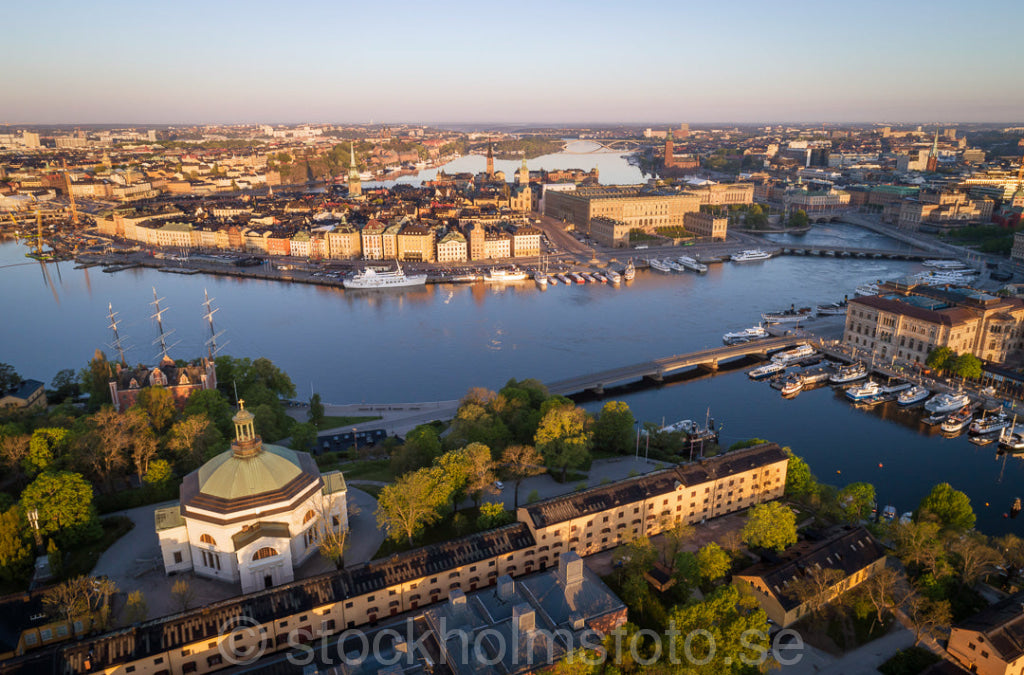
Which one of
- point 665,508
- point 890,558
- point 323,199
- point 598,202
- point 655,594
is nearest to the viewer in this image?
point 655,594

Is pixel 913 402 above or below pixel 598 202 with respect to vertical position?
below

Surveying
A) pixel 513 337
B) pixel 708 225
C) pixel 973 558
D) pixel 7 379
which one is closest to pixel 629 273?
pixel 513 337

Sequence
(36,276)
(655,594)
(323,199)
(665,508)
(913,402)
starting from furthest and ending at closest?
1. (323,199)
2. (36,276)
3. (913,402)
4. (665,508)
5. (655,594)

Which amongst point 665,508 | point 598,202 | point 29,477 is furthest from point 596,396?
point 598,202

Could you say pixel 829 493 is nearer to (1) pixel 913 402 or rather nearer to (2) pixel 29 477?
(1) pixel 913 402

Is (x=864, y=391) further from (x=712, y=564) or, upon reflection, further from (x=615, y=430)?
(x=712, y=564)

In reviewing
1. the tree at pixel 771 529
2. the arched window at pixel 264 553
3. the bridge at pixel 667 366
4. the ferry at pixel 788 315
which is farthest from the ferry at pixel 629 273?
the arched window at pixel 264 553
